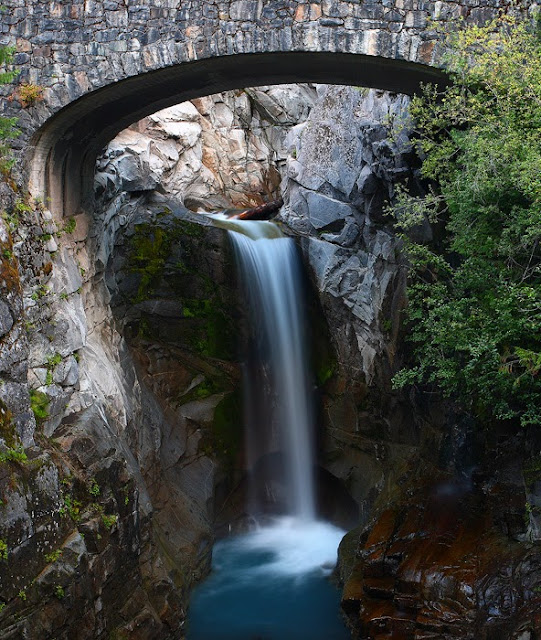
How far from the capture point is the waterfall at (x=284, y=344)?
16.2 meters

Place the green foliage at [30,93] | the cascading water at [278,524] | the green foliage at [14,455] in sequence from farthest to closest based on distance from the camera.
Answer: the cascading water at [278,524] < the green foliage at [30,93] < the green foliage at [14,455]

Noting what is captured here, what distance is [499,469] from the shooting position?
1137cm

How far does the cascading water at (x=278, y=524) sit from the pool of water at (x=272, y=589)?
0.02 m

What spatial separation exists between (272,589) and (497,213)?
8.00 metres

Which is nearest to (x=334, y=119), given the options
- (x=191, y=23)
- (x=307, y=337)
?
(x=307, y=337)

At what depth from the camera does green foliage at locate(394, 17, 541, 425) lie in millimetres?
9008

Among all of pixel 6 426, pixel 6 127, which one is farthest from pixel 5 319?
pixel 6 127

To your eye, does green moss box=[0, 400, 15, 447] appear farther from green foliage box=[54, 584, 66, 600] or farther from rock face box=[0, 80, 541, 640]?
green foliage box=[54, 584, 66, 600]

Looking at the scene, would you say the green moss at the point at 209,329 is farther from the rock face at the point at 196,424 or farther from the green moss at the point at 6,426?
the green moss at the point at 6,426

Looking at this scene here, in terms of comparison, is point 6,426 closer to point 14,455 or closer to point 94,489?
point 14,455

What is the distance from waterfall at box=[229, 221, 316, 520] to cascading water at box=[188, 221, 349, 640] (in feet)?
0.08

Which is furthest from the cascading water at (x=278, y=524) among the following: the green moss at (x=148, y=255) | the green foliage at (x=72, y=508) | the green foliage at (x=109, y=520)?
the green foliage at (x=72, y=508)

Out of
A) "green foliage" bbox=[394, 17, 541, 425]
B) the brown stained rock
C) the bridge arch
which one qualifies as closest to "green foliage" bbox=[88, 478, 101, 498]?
the brown stained rock

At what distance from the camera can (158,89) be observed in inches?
457
